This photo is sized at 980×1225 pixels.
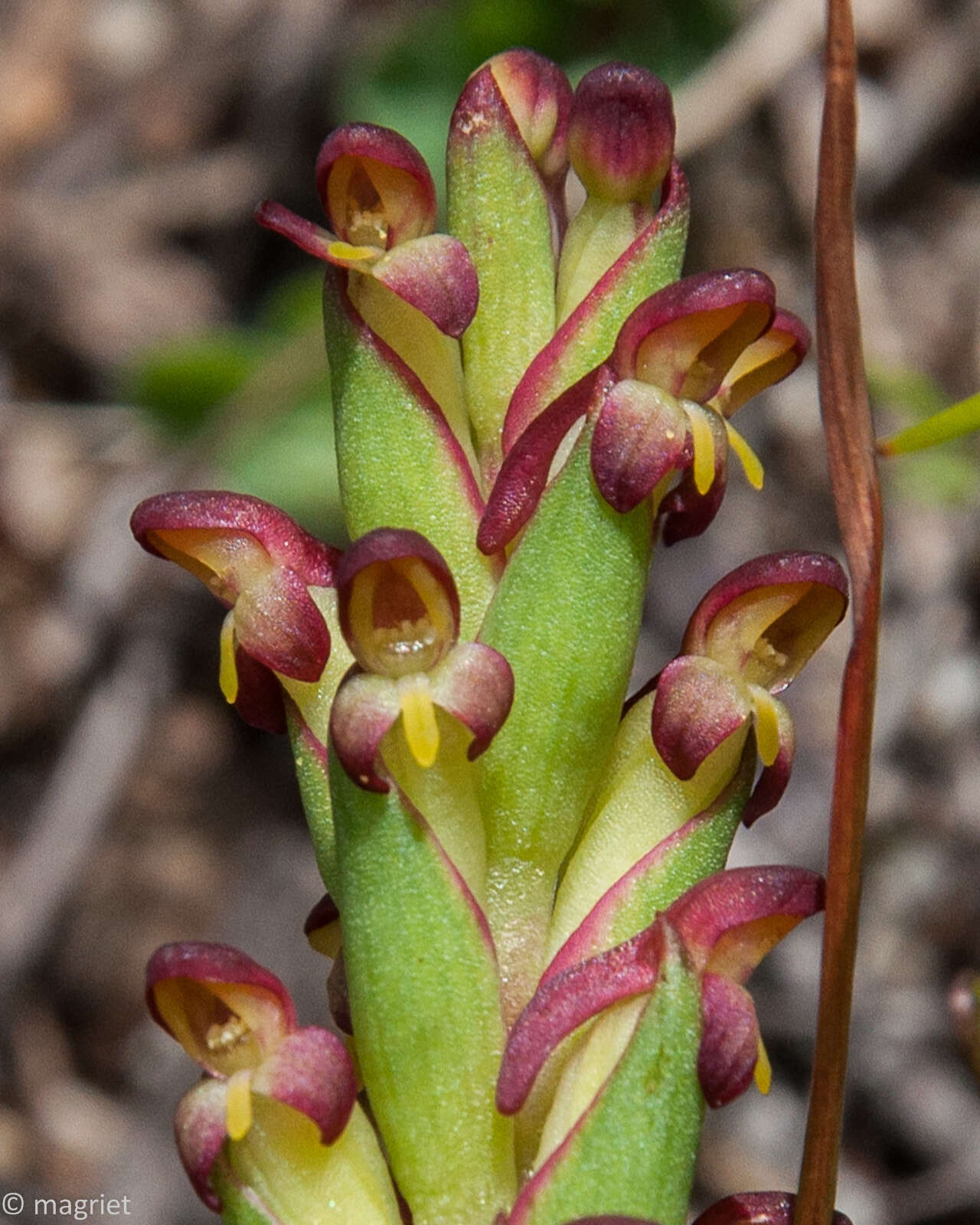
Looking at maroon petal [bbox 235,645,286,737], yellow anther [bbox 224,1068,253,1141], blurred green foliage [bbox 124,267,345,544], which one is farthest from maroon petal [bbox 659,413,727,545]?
blurred green foliage [bbox 124,267,345,544]

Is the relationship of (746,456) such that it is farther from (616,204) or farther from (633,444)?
(616,204)

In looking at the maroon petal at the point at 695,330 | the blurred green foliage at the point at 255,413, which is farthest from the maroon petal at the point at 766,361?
the blurred green foliage at the point at 255,413

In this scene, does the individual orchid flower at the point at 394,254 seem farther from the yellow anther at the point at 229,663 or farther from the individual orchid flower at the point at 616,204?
the yellow anther at the point at 229,663

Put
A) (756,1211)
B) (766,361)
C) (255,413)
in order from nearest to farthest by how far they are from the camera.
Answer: (756,1211) < (766,361) < (255,413)

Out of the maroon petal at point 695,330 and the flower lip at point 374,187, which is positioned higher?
the flower lip at point 374,187

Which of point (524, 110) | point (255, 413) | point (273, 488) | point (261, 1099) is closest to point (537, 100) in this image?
point (524, 110)

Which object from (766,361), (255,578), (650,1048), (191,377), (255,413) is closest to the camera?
(650,1048)
